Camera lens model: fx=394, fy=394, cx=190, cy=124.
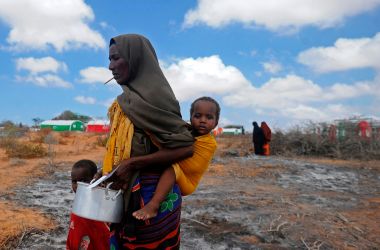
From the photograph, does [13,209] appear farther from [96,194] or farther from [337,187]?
[337,187]

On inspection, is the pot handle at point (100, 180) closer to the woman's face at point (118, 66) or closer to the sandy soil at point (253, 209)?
the woman's face at point (118, 66)

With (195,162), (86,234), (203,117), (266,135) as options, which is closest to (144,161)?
(195,162)

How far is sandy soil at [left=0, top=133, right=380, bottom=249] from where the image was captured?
405 centimetres

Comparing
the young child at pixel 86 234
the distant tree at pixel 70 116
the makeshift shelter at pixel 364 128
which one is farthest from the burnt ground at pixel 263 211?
the distant tree at pixel 70 116

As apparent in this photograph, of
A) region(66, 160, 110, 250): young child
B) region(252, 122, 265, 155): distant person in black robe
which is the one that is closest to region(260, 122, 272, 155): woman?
region(252, 122, 265, 155): distant person in black robe

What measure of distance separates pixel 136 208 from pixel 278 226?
10.0 feet

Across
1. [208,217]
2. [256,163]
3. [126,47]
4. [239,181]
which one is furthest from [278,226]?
[256,163]

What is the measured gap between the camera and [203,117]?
185 cm

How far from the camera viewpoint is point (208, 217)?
15.7 ft

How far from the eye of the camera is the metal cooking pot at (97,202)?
1577 millimetres

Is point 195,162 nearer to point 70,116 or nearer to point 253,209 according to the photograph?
point 253,209

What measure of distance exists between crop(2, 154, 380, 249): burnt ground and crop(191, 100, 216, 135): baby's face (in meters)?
2.30

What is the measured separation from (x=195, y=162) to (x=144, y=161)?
0.80 ft

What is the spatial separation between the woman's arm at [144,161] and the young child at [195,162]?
57 millimetres
